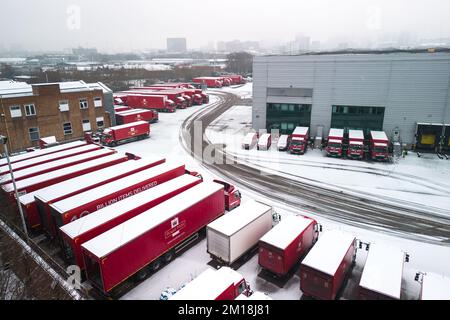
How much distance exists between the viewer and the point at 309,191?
2678 centimetres

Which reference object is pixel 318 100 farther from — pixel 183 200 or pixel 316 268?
pixel 316 268

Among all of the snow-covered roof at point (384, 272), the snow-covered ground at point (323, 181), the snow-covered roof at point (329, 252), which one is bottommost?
the snow-covered ground at point (323, 181)

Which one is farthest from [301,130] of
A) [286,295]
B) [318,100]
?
[286,295]

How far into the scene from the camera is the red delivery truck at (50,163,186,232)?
17844 mm

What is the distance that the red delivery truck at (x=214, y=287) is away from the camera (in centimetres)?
1202

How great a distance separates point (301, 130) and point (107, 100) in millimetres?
30447

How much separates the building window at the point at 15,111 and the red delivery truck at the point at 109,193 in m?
→ 24.3

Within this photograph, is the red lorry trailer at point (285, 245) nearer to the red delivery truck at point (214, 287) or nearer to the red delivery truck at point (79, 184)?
the red delivery truck at point (214, 287)

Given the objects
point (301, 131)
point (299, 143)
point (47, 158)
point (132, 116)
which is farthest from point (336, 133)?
point (132, 116)

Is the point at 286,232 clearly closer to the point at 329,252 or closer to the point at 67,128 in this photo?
the point at 329,252

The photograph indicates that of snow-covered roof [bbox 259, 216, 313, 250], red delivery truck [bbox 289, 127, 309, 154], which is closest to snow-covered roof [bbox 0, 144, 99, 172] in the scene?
red delivery truck [bbox 289, 127, 309, 154]

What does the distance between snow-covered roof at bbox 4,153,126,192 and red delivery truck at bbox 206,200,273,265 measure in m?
14.4

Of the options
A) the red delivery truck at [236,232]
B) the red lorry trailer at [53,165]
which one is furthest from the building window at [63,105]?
the red delivery truck at [236,232]

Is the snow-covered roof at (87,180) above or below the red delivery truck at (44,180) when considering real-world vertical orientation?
above
